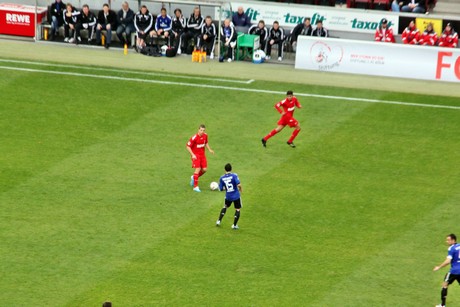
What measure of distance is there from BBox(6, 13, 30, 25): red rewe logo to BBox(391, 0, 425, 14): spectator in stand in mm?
17696

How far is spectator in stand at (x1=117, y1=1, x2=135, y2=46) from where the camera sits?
2021 inches

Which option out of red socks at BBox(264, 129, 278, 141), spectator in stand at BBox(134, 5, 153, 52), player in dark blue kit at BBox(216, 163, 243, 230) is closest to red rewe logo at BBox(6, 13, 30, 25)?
spectator in stand at BBox(134, 5, 153, 52)

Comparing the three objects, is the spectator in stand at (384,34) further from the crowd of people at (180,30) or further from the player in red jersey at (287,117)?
the player in red jersey at (287,117)

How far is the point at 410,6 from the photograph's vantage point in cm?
5256

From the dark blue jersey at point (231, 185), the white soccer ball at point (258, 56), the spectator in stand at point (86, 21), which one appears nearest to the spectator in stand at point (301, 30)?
the white soccer ball at point (258, 56)

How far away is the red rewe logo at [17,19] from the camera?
51.9 metres

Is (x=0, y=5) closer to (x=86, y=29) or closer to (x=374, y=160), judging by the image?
(x=86, y=29)

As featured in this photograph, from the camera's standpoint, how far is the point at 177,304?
89.6ft

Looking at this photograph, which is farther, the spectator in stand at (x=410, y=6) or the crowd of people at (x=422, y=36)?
the spectator in stand at (x=410, y=6)

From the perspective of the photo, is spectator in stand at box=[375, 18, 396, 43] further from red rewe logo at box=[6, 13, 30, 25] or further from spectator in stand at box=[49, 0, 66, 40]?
red rewe logo at box=[6, 13, 30, 25]

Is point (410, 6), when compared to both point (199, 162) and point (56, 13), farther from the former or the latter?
point (199, 162)

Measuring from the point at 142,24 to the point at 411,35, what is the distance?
1249 centimetres

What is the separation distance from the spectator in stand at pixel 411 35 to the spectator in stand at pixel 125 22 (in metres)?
12.7

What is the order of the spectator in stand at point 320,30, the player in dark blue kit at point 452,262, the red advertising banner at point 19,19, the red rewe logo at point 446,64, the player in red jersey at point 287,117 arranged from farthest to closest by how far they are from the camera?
1. the red advertising banner at point 19,19
2. the spectator in stand at point 320,30
3. the red rewe logo at point 446,64
4. the player in red jersey at point 287,117
5. the player in dark blue kit at point 452,262
